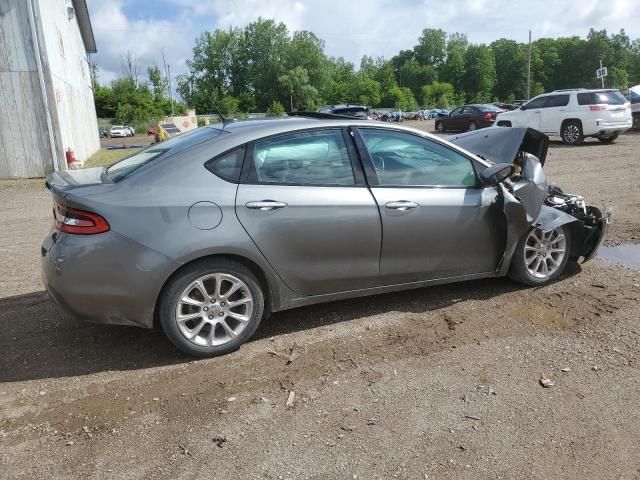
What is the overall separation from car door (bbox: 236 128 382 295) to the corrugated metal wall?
38.7ft

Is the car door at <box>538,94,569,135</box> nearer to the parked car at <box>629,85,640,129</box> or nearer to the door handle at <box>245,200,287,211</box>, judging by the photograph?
the parked car at <box>629,85,640,129</box>

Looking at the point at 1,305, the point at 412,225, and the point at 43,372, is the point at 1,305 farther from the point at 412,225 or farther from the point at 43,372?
the point at 412,225

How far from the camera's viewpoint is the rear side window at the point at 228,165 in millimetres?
3693

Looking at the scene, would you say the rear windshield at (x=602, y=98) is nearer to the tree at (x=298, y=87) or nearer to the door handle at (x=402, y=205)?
the door handle at (x=402, y=205)

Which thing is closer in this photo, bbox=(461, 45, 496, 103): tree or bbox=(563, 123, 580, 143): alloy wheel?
bbox=(563, 123, 580, 143): alloy wheel

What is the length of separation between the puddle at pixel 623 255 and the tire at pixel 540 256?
971mm

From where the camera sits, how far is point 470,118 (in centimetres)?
2658

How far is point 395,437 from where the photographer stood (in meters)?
2.85

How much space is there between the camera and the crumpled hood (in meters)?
5.09

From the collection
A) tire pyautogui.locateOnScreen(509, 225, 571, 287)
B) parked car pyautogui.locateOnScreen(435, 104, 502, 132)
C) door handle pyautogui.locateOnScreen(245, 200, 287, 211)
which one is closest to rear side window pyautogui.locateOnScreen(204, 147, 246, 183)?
door handle pyautogui.locateOnScreen(245, 200, 287, 211)

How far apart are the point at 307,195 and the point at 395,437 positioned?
173 centimetres

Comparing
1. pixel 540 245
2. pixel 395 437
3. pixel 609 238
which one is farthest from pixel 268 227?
pixel 609 238

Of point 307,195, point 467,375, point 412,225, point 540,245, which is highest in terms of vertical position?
point 307,195

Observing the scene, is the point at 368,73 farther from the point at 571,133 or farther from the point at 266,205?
the point at 266,205
